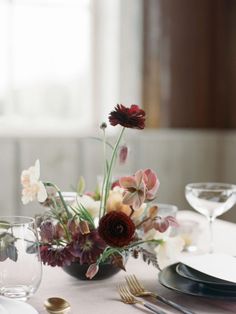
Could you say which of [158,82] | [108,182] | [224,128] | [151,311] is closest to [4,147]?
[158,82]

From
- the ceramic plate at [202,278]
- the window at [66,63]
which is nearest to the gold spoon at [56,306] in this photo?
the ceramic plate at [202,278]

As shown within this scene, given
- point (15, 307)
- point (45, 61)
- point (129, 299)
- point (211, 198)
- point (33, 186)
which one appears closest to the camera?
point (15, 307)

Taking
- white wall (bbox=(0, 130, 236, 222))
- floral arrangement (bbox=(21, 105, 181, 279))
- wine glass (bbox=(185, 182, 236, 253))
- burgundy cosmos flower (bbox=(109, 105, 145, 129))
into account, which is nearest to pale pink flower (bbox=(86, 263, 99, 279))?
floral arrangement (bbox=(21, 105, 181, 279))

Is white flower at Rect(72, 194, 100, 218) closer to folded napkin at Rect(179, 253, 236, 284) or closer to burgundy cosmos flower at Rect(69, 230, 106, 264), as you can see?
burgundy cosmos flower at Rect(69, 230, 106, 264)

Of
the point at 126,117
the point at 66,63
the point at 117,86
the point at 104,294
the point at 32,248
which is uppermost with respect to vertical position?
Result: the point at 66,63

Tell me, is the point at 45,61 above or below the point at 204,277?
above

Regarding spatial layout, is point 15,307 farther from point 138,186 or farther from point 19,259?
point 138,186

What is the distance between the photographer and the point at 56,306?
901 millimetres

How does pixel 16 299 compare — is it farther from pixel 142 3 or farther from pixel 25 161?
pixel 142 3

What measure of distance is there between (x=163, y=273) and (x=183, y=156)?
80.0 inches

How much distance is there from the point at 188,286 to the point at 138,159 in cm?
193

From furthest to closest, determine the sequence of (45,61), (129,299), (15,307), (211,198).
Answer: (45,61) → (211,198) → (129,299) → (15,307)

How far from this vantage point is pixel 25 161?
8.71ft

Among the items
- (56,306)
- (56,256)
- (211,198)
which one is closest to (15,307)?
A: (56,306)
